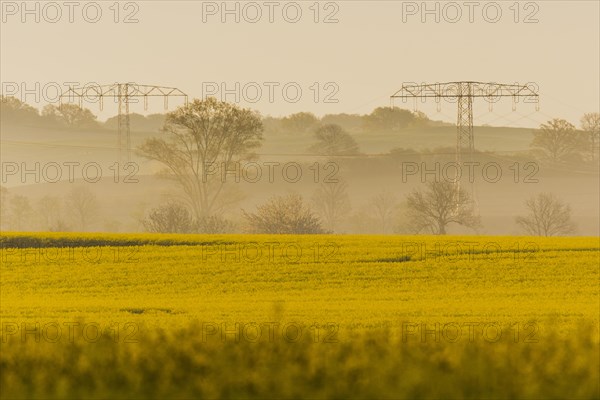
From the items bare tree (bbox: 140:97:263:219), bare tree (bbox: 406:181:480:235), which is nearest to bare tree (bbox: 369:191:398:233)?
bare tree (bbox: 406:181:480:235)

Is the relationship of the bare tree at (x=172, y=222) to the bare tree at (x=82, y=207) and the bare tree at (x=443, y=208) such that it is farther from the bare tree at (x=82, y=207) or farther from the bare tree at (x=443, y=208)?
the bare tree at (x=82, y=207)

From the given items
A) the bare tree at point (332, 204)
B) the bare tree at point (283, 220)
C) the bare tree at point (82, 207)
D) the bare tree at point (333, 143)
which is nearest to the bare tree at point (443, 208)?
the bare tree at point (283, 220)

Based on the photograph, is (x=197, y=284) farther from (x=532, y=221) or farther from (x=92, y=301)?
(x=532, y=221)

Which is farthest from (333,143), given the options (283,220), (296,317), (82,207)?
(296,317)

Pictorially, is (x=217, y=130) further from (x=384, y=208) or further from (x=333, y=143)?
(x=333, y=143)

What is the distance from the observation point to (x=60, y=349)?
12.3 m

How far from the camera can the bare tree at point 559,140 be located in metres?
130

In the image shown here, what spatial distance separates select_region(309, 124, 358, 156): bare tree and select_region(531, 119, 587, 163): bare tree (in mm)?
23009

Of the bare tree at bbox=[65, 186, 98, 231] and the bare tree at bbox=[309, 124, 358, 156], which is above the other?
→ the bare tree at bbox=[309, 124, 358, 156]

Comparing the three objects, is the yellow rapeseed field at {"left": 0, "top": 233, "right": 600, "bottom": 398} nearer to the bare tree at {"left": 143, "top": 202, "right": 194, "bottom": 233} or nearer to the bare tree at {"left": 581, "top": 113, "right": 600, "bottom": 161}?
the bare tree at {"left": 143, "top": 202, "right": 194, "bottom": 233}

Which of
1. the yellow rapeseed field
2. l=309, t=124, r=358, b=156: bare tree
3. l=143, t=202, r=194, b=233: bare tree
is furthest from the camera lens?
l=309, t=124, r=358, b=156: bare tree

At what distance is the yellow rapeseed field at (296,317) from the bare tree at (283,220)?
25689mm

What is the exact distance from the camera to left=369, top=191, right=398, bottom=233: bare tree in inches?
4835

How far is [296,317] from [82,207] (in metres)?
101
